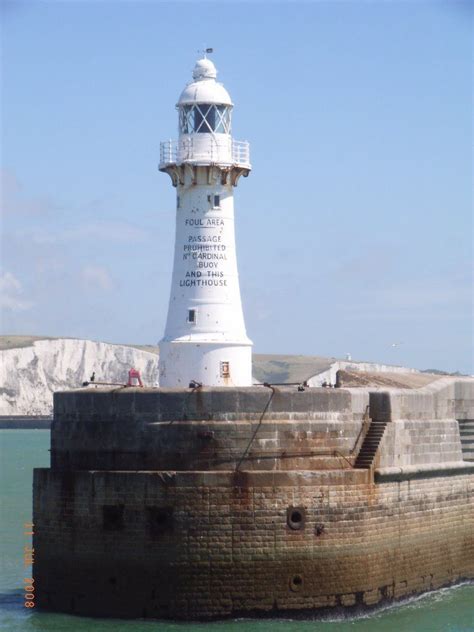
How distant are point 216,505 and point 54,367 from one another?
111 metres

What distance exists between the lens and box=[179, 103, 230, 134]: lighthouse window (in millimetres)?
33344

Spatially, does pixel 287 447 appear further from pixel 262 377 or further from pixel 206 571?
pixel 262 377

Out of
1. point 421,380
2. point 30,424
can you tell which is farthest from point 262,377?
point 421,380

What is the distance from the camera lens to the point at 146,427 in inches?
1047

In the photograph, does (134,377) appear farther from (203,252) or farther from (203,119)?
(203,119)

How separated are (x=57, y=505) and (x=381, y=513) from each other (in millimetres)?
5079

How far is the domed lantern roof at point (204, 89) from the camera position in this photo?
3331 centimetres

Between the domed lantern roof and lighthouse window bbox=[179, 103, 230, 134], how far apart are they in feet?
0.37

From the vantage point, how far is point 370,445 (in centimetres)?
2753

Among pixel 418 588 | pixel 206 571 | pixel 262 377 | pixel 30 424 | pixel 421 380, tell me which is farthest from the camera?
pixel 262 377

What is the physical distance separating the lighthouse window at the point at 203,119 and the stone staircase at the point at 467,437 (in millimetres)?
7218

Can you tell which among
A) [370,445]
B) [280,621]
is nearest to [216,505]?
[280,621]

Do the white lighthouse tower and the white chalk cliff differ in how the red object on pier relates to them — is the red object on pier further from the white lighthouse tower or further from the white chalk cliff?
the white chalk cliff

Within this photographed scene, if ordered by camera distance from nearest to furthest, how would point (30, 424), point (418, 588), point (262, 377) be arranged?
point (418, 588), point (30, 424), point (262, 377)
